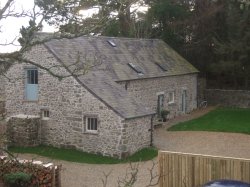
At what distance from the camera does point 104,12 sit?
8.99 m

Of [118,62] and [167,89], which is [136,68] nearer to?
[118,62]

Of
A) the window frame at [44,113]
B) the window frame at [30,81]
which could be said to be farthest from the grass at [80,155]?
the window frame at [30,81]

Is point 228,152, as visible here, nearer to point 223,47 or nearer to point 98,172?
point 98,172

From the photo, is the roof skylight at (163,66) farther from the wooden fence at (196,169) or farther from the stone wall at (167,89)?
the wooden fence at (196,169)

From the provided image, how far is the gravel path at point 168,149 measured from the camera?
1822 centimetres

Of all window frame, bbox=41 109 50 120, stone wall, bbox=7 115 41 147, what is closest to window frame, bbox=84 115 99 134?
window frame, bbox=41 109 50 120

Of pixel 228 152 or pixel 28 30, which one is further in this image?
pixel 228 152

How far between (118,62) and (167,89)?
210 inches

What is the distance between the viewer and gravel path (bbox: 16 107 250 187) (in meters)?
18.2

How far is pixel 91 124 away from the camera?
75.2ft

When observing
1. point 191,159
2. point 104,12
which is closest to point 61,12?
point 104,12

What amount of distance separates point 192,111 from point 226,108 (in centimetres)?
306

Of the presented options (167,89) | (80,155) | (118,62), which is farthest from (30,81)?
(167,89)

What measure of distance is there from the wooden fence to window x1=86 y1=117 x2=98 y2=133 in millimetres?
8281
